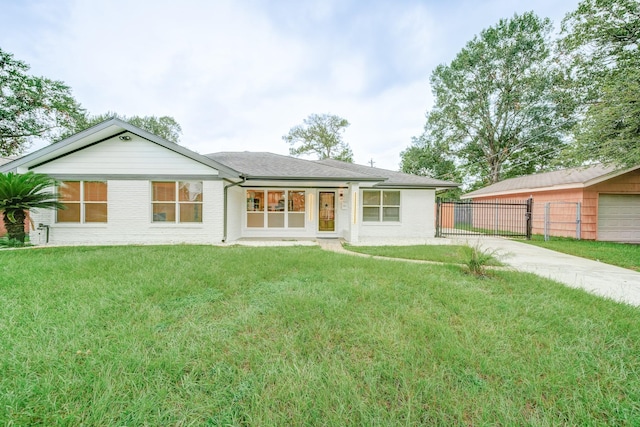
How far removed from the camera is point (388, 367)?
233cm

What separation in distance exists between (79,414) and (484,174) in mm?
30819

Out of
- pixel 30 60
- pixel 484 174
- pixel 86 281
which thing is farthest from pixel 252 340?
pixel 484 174

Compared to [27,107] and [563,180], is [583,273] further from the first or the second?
[27,107]

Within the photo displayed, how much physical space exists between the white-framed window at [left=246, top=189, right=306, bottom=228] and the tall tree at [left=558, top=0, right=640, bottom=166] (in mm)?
11091

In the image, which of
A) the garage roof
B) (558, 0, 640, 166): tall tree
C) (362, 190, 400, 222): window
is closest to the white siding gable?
(362, 190, 400, 222): window

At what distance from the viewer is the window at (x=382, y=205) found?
1182cm

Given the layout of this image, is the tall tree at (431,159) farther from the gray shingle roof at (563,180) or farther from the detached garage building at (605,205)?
the detached garage building at (605,205)

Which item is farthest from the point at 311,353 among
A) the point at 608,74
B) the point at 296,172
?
the point at 608,74

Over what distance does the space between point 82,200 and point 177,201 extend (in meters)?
3.45

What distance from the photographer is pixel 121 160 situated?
9.37 metres

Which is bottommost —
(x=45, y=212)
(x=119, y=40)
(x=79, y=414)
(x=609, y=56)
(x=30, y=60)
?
(x=79, y=414)

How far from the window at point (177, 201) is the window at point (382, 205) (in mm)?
7121

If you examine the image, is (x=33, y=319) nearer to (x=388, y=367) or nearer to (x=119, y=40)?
(x=388, y=367)

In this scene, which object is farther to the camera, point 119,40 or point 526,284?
point 119,40
